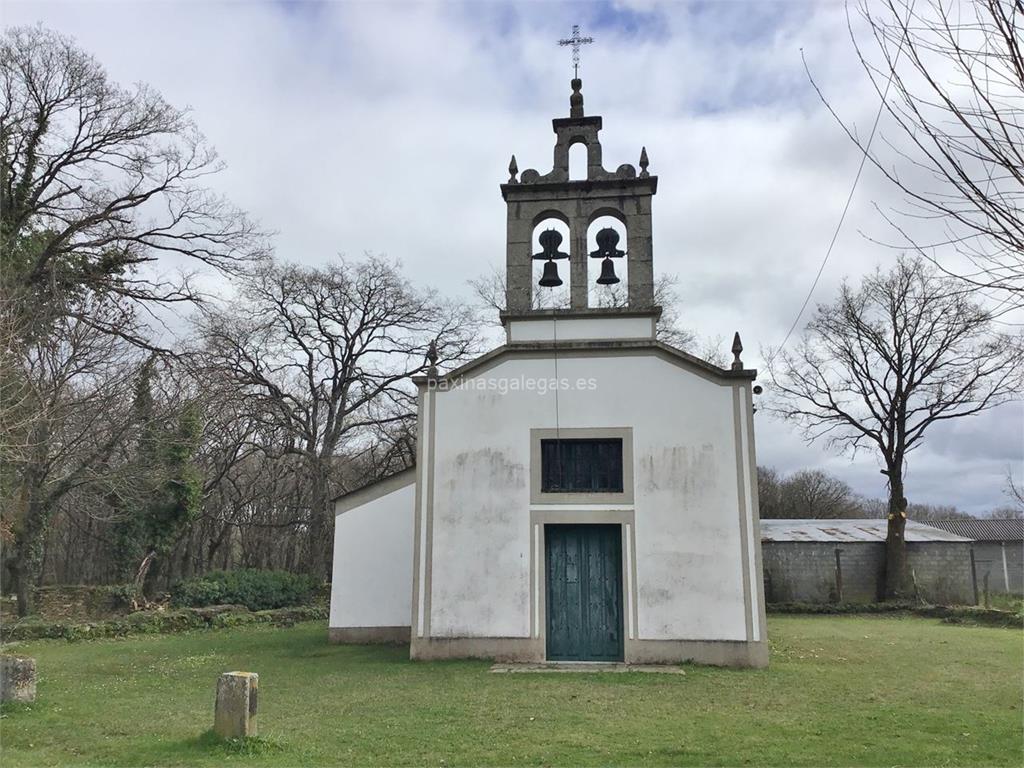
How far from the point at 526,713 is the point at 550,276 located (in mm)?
7384

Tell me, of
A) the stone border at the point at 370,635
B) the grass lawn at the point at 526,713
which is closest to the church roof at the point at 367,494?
the stone border at the point at 370,635

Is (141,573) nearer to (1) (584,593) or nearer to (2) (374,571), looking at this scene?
(2) (374,571)

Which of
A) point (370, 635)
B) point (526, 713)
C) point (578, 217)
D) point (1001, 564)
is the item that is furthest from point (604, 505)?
point (1001, 564)

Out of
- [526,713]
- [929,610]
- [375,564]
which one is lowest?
[526,713]

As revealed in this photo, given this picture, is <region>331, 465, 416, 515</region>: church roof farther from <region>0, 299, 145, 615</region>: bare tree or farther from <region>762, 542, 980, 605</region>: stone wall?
<region>762, 542, 980, 605</region>: stone wall

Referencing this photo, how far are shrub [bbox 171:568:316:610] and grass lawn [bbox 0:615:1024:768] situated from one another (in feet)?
24.5

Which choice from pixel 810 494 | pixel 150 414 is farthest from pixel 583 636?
pixel 810 494

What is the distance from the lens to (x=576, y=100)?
13719 millimetres

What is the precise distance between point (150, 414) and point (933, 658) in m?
17.6

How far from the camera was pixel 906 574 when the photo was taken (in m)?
25.9

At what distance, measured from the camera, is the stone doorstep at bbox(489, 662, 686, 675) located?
35.5 feet

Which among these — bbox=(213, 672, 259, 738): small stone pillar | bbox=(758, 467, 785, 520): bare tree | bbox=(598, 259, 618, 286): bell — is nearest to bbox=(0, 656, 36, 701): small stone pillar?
bbox=(213, 672, 259, 738): small stone pillar

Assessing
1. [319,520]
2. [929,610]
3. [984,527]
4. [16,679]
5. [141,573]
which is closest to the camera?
[16,679]

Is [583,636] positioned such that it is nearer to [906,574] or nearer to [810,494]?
[906,574]
